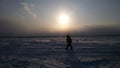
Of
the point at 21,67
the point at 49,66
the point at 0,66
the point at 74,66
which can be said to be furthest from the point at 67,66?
the point at 0,66

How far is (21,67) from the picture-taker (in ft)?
28.5

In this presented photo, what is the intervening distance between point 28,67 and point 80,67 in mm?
2579

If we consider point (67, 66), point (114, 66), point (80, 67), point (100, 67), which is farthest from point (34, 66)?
point (114, 66)

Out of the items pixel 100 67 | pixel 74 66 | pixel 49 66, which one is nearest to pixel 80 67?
pixel 74 66

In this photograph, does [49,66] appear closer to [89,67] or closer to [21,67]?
[21,67]

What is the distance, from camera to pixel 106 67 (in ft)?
28.8

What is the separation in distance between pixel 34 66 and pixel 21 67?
0.67 metres

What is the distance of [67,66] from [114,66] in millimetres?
2377

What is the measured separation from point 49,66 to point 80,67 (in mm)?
1591

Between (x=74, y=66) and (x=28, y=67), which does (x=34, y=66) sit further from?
(x=74, y=66)

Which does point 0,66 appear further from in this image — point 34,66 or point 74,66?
point 74,66

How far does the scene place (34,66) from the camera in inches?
353

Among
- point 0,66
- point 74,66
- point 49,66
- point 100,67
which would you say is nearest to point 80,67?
point 74,66

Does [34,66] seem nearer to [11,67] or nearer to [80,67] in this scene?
[11,67]
